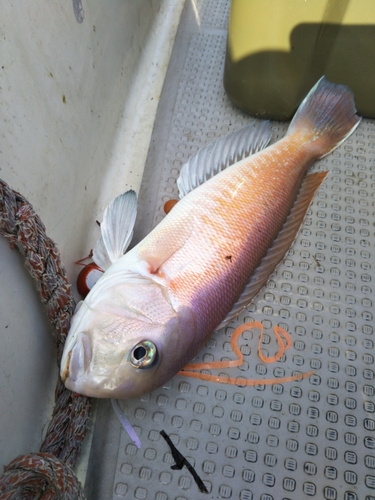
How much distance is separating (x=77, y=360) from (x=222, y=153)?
3.32ft

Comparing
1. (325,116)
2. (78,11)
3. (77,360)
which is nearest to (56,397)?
(77,360)

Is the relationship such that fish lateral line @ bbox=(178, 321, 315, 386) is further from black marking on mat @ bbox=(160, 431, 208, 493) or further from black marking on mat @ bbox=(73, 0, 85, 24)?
black marking on mat @ bbox=(73, 0, 85, 24)

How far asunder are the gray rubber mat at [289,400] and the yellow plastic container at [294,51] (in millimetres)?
347

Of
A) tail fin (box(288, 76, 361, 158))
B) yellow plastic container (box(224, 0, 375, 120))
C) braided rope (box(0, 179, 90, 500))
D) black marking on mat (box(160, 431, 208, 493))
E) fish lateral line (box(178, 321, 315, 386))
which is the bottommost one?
black marking on mat (box(160, 431, 208, 493))

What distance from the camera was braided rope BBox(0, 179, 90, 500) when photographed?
2.89ft

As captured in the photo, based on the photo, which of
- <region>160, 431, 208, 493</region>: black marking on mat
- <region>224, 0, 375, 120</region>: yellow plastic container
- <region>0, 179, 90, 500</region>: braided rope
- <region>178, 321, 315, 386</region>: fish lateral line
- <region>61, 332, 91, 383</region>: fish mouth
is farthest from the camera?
<region>224, 0, 375, 120</region>: yellow plastic container

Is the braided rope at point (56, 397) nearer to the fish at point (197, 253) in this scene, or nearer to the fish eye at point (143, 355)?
the fish at point (197, 253)

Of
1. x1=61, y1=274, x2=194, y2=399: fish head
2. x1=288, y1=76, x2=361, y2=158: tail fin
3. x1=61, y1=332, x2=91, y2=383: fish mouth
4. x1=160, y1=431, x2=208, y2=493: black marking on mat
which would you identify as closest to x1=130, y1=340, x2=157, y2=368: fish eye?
x1=61, y1=274, x2=194, y2=399: fish head

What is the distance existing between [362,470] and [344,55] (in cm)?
155

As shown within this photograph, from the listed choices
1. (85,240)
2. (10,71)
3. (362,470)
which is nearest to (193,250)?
(85,240)

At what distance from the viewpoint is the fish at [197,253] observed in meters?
1.02

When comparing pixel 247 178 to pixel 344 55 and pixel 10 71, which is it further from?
pixel 10 71

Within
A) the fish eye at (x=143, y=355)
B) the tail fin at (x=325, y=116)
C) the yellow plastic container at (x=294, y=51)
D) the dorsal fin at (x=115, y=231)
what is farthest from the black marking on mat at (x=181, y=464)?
the yellow plastic container at (x=294, y=51)

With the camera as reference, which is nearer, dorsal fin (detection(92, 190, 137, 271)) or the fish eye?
the fish eye
